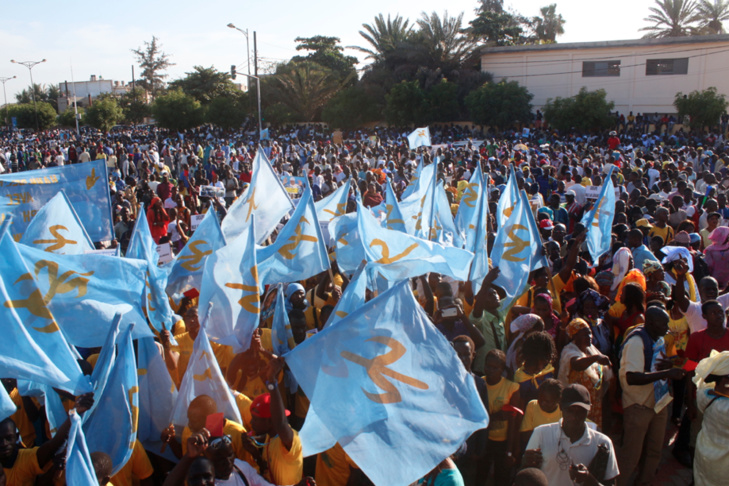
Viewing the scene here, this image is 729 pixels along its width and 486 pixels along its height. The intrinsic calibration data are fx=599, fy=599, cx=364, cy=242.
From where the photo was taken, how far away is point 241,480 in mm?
3006

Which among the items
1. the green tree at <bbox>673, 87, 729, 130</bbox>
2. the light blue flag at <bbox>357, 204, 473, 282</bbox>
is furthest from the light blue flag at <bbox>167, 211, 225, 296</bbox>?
the green tree at <bbox>673, 87, 729, 130</bbox>

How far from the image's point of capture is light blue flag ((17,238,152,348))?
13.7ft

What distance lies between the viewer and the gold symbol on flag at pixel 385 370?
315 centimetres

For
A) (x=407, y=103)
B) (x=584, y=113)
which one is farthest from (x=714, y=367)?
(x=407, y=103)

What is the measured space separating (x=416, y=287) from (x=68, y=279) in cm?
354

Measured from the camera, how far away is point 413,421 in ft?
10.2

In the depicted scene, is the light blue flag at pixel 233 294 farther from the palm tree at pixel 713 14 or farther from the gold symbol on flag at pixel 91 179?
the palm tree at pixel 713 14

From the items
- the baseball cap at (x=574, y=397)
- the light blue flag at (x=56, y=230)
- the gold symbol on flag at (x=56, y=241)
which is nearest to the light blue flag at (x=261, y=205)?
the light blue flag at (x=56, y=230)

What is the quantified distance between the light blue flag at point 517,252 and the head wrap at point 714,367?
2.08 metres

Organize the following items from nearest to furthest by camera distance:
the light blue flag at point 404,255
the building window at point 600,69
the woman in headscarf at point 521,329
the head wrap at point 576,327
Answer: the head wrap at point 576,327 → the woman in headscarf at point 521,329 → the light blue flag at point 404,255 → the building window at point 600,69

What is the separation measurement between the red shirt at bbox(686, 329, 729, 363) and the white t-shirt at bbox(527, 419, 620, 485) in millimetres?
1585

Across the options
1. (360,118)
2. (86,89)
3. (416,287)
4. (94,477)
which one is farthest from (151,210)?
(86,89)

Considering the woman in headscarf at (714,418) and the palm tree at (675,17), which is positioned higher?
the palm tree at (675,17)

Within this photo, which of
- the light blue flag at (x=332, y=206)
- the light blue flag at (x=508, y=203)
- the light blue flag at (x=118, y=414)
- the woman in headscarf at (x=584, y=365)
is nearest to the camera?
the light blue flag at (x=118, y=414)
